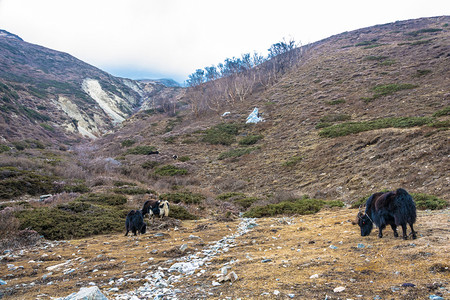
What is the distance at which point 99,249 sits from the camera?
24.5 ft

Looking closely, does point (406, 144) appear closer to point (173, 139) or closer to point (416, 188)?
point (416, 188)

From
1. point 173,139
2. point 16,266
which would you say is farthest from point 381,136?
point 173,139

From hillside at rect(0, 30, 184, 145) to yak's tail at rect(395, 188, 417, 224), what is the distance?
39.0m

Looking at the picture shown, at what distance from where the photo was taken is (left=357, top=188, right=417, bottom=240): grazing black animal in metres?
5.25

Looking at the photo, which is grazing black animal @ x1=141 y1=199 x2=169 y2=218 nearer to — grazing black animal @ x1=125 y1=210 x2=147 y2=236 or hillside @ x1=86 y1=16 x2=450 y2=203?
grazing black animal @ x1=125 y1=210 x2=147 y2=236

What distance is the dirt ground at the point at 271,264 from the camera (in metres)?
3.54

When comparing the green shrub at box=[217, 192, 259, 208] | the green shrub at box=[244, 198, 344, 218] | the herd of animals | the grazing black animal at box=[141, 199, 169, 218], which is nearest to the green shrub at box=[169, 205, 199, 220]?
the grazing black animal at box=[141, 199, 169, 218]

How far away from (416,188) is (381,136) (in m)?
7.58

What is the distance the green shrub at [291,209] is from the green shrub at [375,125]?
403 inches

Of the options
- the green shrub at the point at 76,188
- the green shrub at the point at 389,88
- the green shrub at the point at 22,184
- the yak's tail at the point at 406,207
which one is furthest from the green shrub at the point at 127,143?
the yak's tail at the point at 406,207

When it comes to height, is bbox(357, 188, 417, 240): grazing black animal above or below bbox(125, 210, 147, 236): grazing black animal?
above

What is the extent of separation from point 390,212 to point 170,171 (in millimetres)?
20995

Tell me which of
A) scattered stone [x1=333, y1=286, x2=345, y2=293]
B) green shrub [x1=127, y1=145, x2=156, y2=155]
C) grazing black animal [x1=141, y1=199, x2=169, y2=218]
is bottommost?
grazing black animal [x1=141, y1=199, x2=169, y2=218]

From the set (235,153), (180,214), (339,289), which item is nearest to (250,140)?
(235,153)
